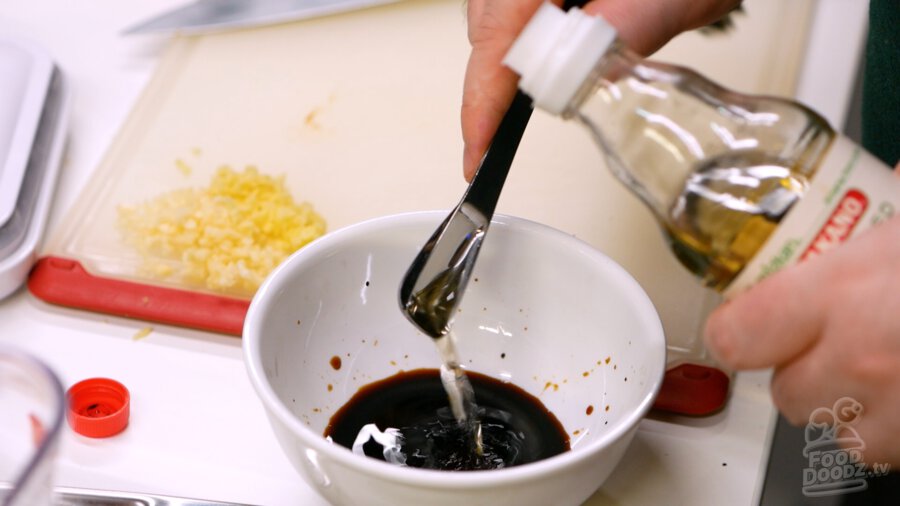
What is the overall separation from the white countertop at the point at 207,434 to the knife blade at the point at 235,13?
1.42 ft

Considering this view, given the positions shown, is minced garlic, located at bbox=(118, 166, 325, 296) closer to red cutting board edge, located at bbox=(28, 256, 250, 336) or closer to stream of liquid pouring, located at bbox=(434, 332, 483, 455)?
red cutting board edge, located at bbox=(28, 256, 250, 336)

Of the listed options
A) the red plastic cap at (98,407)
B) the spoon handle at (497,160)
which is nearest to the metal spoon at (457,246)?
the spoon handle at (497,160)

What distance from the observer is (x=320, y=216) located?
877 millimetres

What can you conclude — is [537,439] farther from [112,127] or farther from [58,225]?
[112,127]

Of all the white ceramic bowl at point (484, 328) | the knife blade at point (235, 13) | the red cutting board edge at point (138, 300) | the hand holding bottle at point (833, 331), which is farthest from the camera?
the knife blade at point (235, 13)

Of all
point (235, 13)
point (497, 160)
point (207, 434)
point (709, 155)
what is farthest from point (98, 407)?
point (235, 13)

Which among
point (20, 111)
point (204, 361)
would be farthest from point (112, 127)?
point (204, 361)

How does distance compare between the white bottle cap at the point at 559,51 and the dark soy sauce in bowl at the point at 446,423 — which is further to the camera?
the dark soy sauce in bowl at the point at 446,423

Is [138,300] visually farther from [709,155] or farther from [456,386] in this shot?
[709,155]

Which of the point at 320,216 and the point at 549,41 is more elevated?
the point at 549,41

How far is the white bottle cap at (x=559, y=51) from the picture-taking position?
496 millimetres

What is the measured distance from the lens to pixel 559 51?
498 mm

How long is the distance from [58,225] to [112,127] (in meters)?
0.18

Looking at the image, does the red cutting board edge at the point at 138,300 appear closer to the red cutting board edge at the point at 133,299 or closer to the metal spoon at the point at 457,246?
the red cutting board edge at the point at 133,299
